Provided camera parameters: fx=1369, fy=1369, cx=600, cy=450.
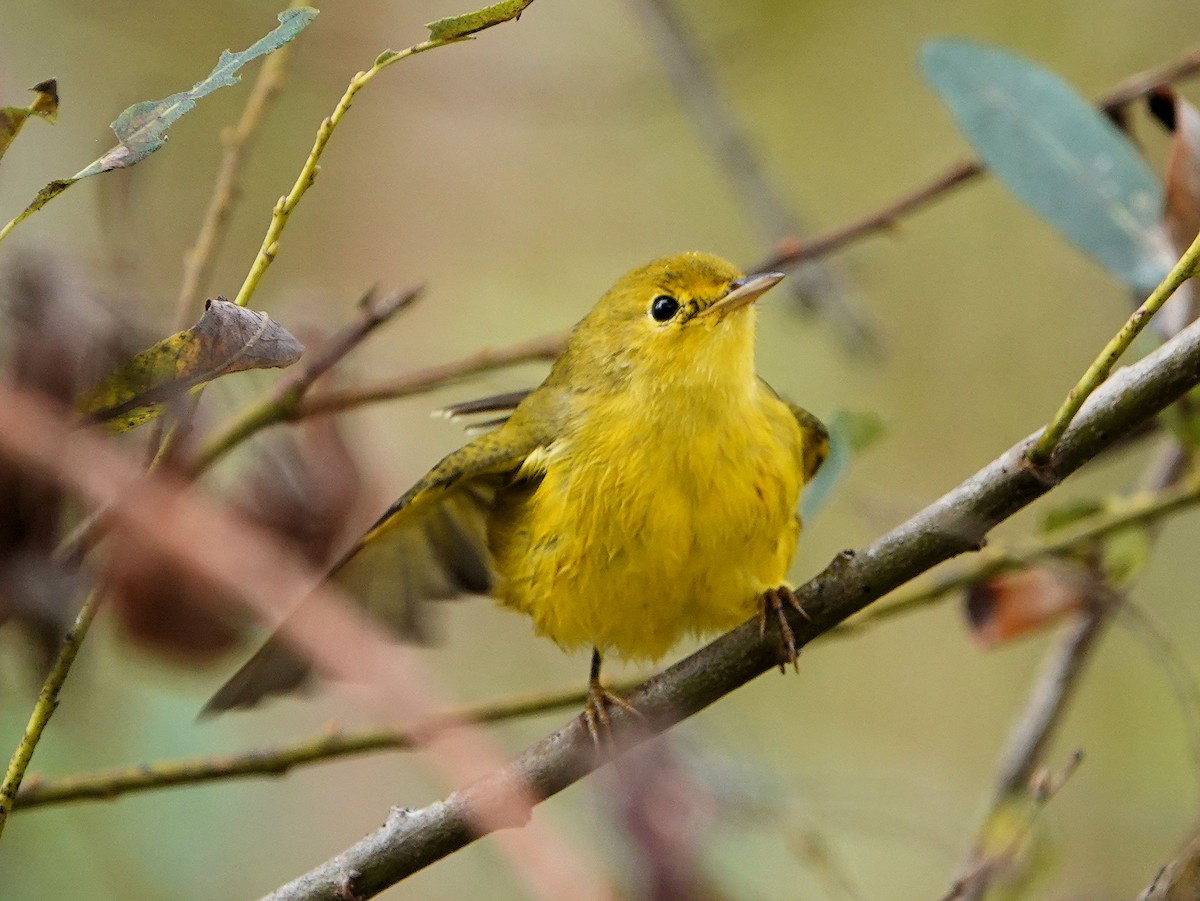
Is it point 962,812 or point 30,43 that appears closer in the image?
point 962,812

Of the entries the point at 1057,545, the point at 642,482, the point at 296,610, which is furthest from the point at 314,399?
the point at 296,610

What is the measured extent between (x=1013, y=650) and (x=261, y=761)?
483 centimetres

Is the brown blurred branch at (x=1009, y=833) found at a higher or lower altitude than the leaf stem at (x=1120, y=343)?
lower

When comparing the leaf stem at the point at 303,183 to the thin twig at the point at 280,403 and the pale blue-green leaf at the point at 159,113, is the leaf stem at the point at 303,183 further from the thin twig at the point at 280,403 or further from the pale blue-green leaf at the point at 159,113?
the thin twig at the point at 280,403

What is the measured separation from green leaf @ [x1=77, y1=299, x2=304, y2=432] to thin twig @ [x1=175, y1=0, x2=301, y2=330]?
1.12 metres

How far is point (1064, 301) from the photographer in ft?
19.3

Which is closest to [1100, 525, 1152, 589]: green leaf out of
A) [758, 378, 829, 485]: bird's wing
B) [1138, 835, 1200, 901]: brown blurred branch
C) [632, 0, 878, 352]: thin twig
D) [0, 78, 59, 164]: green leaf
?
[758, 378, 829, 485]: bird's wing

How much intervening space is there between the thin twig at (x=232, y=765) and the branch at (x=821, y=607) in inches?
7.3

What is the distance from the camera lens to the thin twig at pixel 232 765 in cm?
216

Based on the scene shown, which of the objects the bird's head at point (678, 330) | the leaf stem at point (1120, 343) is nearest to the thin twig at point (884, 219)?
the bird's head at point (678, 330)

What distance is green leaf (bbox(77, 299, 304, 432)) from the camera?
1368mm

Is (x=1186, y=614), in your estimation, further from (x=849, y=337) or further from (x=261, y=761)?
(x=261, y=761)

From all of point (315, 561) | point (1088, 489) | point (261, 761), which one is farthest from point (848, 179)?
point (261, 761)

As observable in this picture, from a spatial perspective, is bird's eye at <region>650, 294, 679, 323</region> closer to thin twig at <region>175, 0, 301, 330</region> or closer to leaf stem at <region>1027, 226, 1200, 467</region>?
thin twig at <region>175, 0, 301, 330</region>
